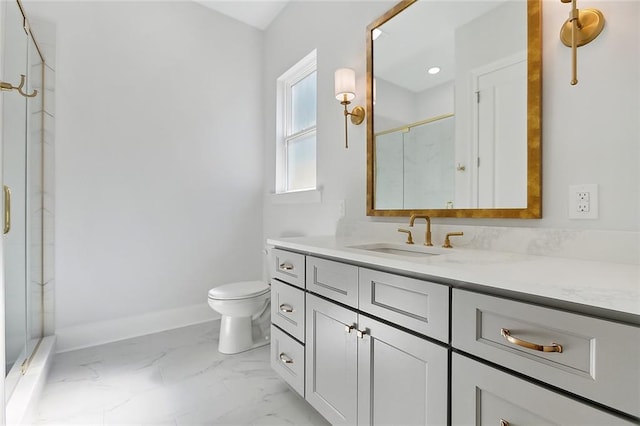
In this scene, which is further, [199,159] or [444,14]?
[199,159]

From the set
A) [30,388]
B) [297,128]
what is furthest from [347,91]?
[30,388]

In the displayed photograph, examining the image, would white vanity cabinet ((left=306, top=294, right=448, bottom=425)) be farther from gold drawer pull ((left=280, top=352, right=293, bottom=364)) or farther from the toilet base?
the toilet base

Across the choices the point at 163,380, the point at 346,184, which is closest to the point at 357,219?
the point at 346,184

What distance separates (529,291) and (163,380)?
1972mm

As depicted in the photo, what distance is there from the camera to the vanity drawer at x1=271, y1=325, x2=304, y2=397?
152 centimetres

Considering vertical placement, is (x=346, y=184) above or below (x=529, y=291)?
above

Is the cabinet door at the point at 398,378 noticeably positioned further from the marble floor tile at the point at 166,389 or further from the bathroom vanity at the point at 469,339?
the marble floor tile at the point at 166,389

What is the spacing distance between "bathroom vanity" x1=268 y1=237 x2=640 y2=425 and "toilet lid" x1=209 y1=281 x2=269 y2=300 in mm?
818

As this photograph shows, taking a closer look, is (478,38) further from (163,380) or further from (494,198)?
(163,380)

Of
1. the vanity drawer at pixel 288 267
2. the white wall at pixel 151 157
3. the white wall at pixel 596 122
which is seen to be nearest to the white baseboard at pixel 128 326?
the white wall at pixel 151 157

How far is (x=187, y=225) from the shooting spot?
2783mm

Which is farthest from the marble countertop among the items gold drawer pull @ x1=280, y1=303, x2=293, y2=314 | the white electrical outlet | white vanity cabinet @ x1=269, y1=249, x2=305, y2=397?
gold drawer pull @ x1=280, y1=303, x2=293, y2=314

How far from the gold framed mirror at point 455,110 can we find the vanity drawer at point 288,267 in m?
0.57

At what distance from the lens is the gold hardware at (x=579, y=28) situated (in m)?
1.02
